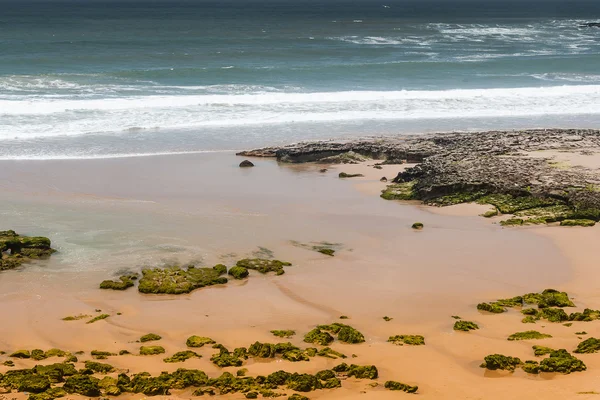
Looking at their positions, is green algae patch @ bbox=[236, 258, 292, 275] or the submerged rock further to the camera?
the submerged rock

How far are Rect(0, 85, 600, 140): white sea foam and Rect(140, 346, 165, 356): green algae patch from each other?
14782 millimetres

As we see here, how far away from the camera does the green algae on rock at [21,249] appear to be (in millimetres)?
11922

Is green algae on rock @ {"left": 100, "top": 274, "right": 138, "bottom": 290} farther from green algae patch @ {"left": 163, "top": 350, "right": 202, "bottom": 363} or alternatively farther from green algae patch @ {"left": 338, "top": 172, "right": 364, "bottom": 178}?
green algae patch @ {"left": 338, "top": 172, "right": 364, "bottom": 178}

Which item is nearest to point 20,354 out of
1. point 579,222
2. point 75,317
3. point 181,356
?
point 75,317

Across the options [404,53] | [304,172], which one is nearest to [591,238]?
[304,172]

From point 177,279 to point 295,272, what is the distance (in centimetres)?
170

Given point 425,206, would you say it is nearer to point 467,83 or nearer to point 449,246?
point 449,246

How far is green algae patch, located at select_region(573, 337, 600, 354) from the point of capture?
28.3ft

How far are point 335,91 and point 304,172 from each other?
49.9ft

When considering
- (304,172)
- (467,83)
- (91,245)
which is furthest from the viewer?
(467,83)

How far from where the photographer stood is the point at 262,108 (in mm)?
28109

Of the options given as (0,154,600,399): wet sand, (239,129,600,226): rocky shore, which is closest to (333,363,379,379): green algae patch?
(0,154,600,399): wet sand

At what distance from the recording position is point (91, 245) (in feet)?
42.1

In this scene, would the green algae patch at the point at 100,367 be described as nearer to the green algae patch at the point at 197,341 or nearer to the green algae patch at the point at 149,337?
the green algae patch at the point at 149,337
